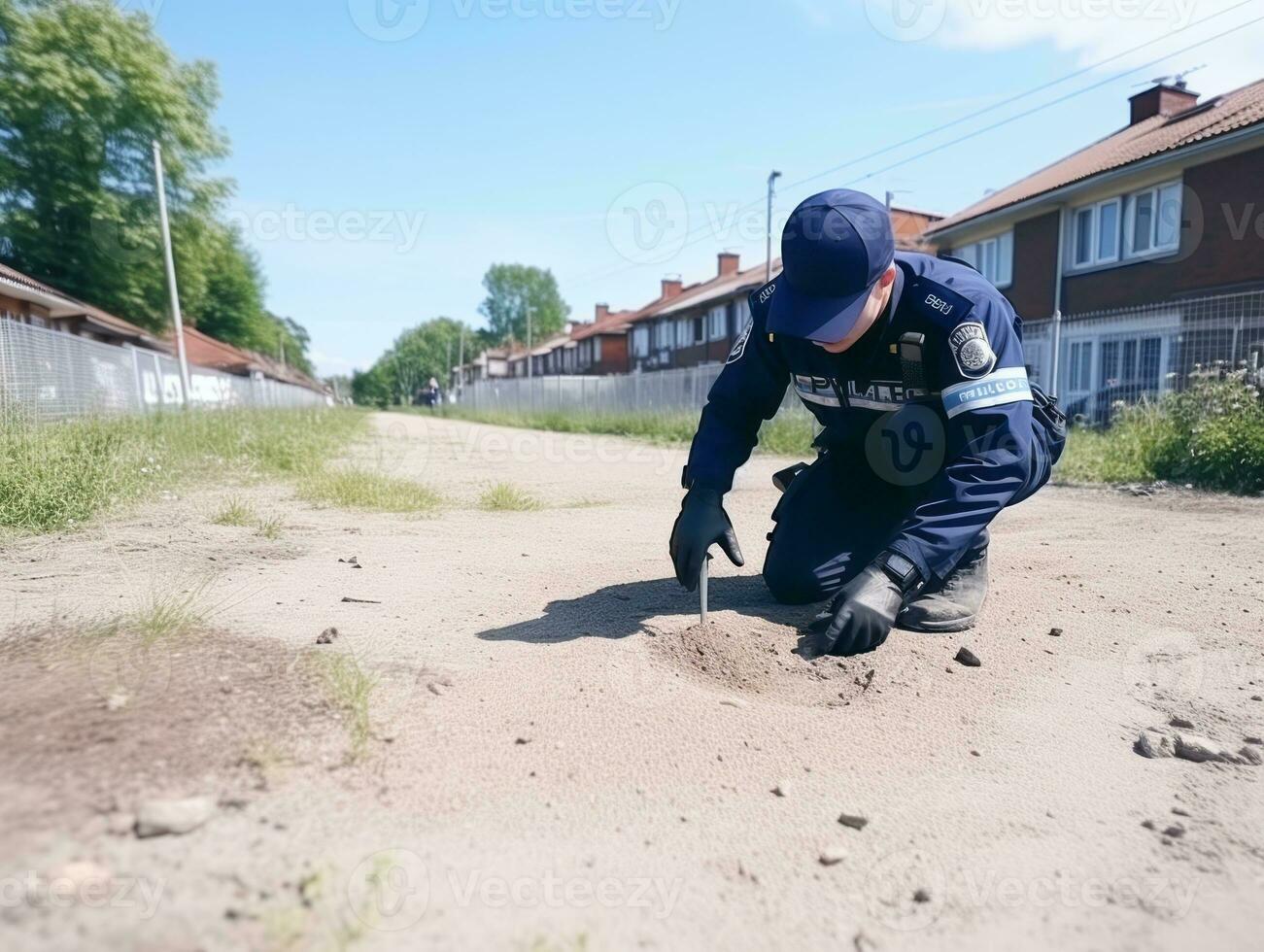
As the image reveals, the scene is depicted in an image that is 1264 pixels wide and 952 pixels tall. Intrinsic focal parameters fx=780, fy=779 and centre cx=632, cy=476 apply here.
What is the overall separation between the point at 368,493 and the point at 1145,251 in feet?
51.8

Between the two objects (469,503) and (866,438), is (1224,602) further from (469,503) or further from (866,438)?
(469,503)

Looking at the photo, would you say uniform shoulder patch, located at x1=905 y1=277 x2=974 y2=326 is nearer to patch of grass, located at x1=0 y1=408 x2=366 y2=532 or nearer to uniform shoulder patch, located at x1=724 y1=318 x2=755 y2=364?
uniform shoulder patch, located at x1=724 y1=318 x2=755 y2=364

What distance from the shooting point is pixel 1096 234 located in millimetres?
16344

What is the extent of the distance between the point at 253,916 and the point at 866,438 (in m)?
2.73

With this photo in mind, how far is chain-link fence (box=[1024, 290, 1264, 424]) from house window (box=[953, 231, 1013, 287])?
5.36m

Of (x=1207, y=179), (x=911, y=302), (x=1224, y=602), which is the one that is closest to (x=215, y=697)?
(x=911, y=302)

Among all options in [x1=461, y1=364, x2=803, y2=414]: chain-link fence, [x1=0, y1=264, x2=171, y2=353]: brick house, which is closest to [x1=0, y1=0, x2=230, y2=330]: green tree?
[x1=0, y1=264, x2=171, y2=353]: brick house

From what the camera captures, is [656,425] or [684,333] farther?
[684,333]

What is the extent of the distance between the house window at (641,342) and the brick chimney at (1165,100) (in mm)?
28194

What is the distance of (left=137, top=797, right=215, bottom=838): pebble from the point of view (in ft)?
4.42

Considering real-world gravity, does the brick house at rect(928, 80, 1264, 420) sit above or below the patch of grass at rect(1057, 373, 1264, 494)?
above

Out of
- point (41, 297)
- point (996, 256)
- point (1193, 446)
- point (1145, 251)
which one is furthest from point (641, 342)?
point (1193, 446)

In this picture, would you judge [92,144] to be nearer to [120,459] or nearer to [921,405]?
[120,459]
